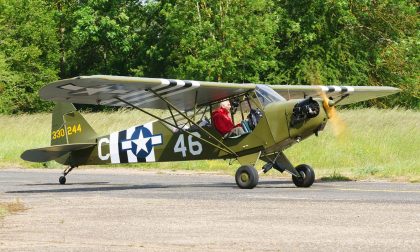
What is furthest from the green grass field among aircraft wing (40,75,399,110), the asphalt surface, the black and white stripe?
the black and white stripe

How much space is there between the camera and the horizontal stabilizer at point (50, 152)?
20.6 metres

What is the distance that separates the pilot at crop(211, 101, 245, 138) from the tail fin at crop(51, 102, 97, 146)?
11.7 feet

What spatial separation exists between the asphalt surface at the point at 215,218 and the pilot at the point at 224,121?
117 cm

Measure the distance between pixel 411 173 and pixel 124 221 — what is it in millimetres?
11106

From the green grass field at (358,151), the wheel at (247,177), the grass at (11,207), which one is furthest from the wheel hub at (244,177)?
the grass at (11,207)

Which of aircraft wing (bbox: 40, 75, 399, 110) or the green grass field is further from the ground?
aircraft wing (bbox: 40, 75, 399, 110)

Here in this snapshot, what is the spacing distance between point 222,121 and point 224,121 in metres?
0.04

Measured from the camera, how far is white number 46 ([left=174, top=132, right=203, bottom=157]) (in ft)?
66.2

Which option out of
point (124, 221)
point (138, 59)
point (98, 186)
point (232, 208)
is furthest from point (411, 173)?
point (138, 59)

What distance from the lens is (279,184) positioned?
69.6 feet

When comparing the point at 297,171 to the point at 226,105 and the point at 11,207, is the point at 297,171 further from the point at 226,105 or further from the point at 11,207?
the point at 11,207

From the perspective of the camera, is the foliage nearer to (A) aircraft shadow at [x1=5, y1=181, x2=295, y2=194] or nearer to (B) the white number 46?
(A) aircraft shadow at [x1=5, y1=181, x2=295, y2=194]

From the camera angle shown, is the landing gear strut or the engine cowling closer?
the engine cowling

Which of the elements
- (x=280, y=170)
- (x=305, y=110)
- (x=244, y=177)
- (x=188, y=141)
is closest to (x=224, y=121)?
(x=188, y=141)
